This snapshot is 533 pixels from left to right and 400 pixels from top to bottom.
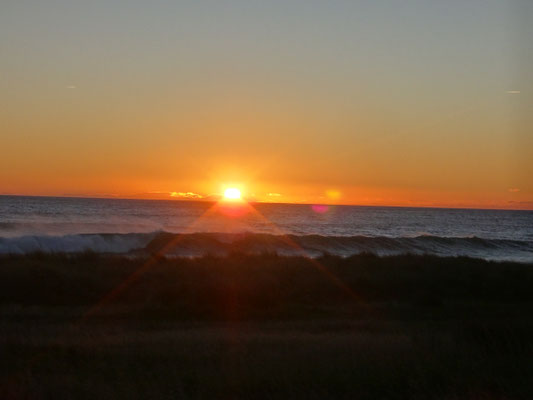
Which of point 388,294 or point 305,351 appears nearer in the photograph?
point 305,351

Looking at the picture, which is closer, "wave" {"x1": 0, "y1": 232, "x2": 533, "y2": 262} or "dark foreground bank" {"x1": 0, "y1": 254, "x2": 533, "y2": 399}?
"dark foreground bank" {"x1": 0, "y1": 254, "x2": 533, "y2": 399}

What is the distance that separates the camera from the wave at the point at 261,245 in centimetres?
3932

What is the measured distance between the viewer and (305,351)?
865 cm

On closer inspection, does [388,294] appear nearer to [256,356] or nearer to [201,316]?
[201,316]

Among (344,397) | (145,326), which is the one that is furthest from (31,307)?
(344,397)

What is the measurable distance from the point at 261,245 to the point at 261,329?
3160cm

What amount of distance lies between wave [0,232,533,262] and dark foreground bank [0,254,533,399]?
17949 millimetres

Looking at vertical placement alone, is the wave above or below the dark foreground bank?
below

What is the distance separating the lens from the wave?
1548 inches

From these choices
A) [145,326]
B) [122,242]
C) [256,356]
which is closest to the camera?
[256,356]

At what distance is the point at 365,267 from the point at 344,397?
14711 mm

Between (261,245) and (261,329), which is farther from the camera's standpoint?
(261,245)

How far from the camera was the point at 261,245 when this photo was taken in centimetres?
4303

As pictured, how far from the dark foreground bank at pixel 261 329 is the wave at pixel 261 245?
1795 centimetres
